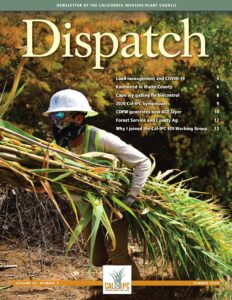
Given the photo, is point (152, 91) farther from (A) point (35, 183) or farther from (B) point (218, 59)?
(A) point (35, 183)

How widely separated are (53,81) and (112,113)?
0.51 m

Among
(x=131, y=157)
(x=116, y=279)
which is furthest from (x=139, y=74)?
(x=116, y=279)

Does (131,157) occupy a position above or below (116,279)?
above

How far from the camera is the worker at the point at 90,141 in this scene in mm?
3516

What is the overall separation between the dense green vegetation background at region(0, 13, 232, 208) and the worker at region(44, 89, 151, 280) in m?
0.75

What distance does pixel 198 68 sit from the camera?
470 centimetres

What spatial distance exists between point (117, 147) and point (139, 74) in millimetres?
1132

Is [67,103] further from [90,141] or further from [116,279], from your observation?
[116,279]

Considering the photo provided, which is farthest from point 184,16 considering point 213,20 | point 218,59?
point 218,59

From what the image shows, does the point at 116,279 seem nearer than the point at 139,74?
Yes

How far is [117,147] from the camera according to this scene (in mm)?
3496
